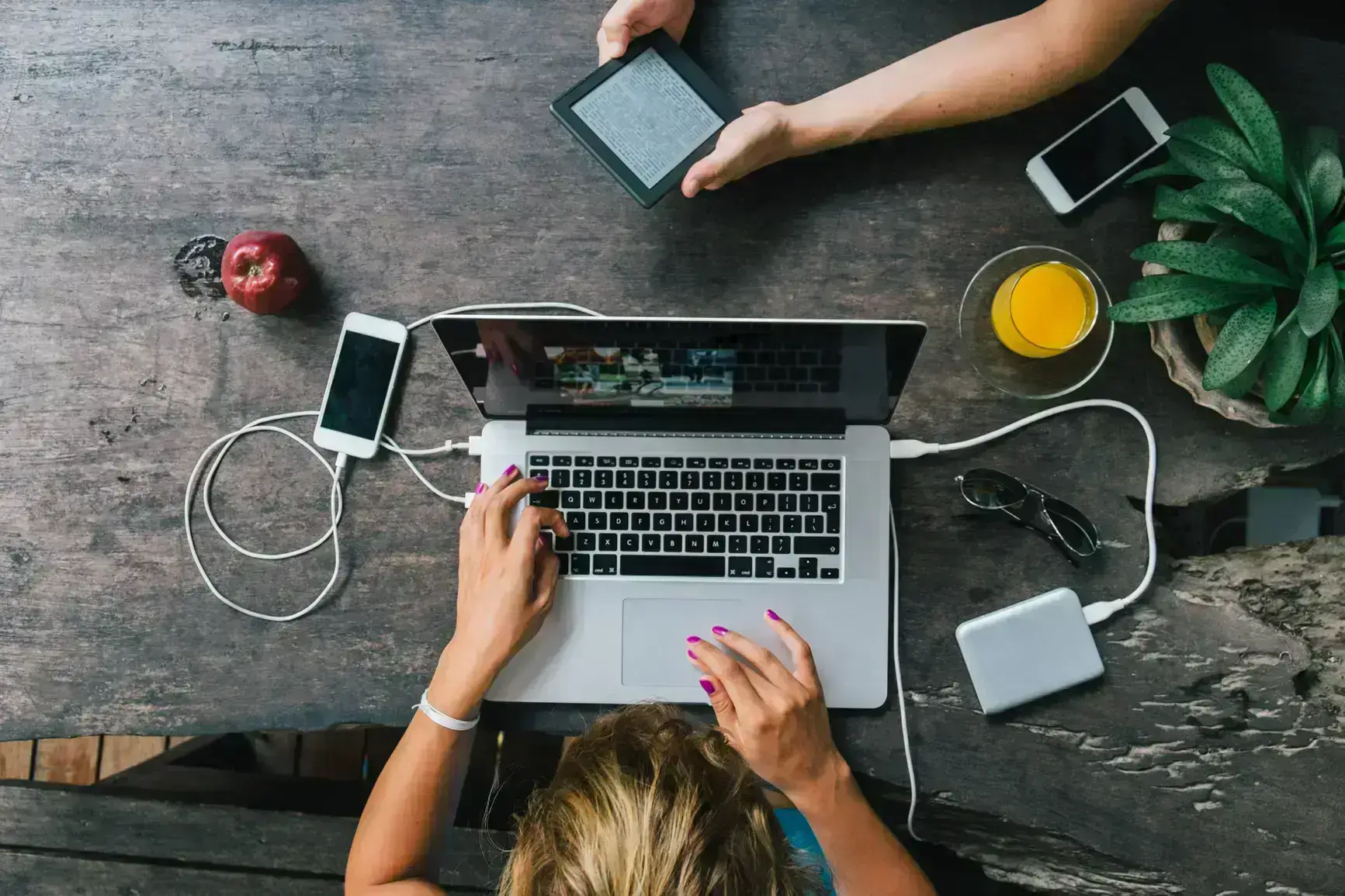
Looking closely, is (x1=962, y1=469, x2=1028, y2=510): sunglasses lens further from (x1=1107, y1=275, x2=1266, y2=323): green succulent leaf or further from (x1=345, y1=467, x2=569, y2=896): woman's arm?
(x1=345, y1=467, x2=569, y2=896): woman's arm

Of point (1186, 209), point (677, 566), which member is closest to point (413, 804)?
point (677, 566)

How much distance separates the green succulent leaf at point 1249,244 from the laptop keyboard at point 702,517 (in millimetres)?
407

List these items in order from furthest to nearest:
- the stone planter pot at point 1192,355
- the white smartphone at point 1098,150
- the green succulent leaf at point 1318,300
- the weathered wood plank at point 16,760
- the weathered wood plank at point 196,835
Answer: the weathered wood plank at point 16,760 → the weathered wood plank at point 196,835 → the white smartphone at point 1098,150 → the stone planter pot at point 1192,355 → the green succulent leaf at point 1318,300

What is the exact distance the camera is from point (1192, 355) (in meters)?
0.84

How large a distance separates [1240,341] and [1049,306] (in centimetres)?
20

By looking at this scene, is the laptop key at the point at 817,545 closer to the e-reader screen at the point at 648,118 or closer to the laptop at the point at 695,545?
the laptop at the point at 695,545

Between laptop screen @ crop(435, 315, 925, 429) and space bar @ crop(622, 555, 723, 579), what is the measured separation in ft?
0.48

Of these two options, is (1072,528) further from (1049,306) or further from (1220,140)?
(1220,140)

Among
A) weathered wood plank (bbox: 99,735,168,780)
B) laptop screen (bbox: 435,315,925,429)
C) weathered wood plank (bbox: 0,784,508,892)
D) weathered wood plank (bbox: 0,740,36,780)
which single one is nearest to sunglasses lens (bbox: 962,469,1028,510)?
laptop screen (bbox: 435,315,925,429)

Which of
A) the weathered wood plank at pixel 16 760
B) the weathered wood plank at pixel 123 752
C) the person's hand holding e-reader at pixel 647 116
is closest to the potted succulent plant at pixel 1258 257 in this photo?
the person's hand holding e-reader at pixel 647 116

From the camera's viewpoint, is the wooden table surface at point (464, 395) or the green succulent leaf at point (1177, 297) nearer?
the green succulent leaf at point (1177, 297)

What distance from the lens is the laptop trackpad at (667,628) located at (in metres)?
0.90

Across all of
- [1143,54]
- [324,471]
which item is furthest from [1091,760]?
[324,471]

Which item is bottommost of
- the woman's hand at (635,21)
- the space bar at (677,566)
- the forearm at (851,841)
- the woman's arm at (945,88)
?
the forearm at (851,841)
